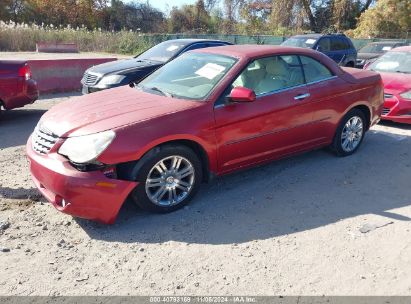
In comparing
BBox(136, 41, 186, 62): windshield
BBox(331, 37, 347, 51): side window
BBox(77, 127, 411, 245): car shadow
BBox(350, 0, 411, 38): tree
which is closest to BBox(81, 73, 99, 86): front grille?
BBox(136, 41, 186, 62): windshield

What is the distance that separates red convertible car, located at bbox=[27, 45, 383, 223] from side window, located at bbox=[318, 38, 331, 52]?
845cm

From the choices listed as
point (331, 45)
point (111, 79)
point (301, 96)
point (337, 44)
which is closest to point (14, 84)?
point (111, 79)

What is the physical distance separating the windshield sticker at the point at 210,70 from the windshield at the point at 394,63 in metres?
5.50

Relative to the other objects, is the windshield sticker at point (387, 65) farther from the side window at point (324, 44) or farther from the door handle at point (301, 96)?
the side window at point (324, 44)

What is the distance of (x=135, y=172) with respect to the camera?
384cm

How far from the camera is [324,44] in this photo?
13.9m

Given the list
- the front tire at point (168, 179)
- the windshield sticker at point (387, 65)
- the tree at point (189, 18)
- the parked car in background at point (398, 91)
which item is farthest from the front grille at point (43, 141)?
the tree at point (189, 18)

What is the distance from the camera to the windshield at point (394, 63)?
867 cm

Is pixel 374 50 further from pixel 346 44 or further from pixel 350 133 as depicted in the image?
pixel 350 133

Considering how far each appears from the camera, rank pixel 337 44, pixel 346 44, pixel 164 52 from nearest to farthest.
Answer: pixel 164 52 → pixel 337 44 → pixel 346 44

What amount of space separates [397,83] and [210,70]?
480 cm

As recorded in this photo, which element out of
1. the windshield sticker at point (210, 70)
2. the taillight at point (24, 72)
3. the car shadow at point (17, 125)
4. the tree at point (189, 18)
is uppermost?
the tree at point (189, 18)

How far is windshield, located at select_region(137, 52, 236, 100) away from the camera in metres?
4.57

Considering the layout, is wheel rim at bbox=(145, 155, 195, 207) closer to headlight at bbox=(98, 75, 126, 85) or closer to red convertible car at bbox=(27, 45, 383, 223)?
red convertible car at bbox=(27, 45, 383, 223)
